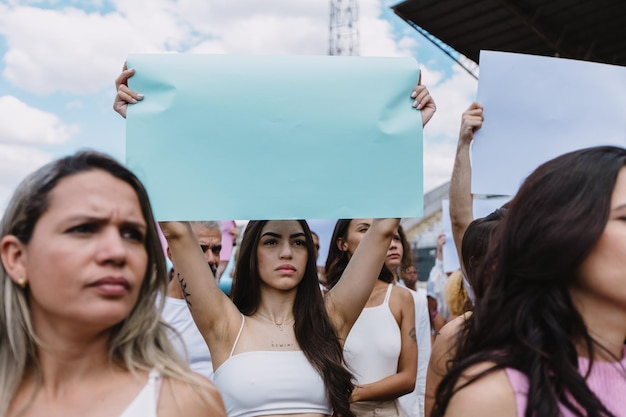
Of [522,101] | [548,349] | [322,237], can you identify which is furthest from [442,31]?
[548,349]

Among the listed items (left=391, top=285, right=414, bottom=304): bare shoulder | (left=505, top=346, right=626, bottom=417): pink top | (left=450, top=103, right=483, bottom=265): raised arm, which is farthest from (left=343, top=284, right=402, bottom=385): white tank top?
(left=505, top=346, right=626, bottom=417): pink top

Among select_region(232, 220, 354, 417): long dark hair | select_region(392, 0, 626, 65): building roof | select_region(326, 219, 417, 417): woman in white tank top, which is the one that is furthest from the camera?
select_region(392, 0, 626, 65): building roof

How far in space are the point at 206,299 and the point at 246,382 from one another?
350 mm

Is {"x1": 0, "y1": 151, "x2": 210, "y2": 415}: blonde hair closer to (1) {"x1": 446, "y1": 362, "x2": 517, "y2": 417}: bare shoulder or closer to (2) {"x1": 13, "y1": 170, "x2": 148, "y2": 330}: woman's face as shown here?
(2) {"x1": 13, "y1": 170, "x2": 148, "y2": 330}: woman's face

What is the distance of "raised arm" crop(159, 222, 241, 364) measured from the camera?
2.56 meters

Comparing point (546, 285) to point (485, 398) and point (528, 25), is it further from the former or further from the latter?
point (528, 25)

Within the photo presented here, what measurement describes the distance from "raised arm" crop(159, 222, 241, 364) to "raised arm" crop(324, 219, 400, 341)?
0.45 m

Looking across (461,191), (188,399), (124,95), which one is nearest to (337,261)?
(461,191)

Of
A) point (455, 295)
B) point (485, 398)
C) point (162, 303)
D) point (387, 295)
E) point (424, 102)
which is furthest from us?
point (455, 295)

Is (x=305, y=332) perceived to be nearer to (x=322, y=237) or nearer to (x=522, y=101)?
(x=522, y=101)

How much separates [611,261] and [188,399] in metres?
1.08

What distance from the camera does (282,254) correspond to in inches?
114

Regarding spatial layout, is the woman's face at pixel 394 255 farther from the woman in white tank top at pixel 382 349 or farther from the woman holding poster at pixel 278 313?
the woman holding poster at pixel 278 313

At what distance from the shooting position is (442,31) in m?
14.1
